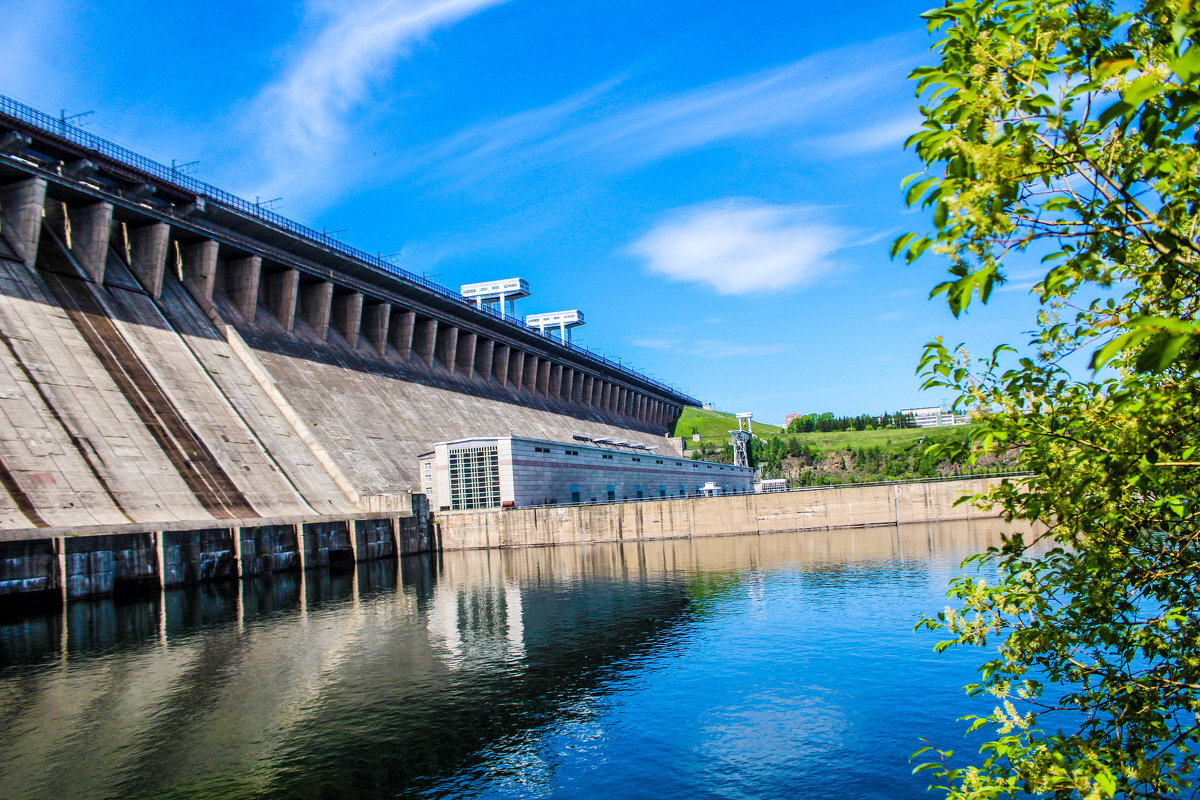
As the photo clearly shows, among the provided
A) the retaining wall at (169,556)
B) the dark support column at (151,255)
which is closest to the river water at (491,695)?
the retaining wall at (169,556)

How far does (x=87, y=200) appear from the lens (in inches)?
2314

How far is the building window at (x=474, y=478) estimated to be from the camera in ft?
248

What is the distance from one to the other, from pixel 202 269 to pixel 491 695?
6144cm

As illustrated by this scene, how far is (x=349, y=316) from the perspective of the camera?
87.4 m

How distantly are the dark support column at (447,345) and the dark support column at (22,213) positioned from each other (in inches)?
2064

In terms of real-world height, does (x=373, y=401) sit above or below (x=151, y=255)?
below

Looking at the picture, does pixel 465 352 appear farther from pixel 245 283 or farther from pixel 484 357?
pixel 245 283

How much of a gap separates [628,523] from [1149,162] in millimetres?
76417

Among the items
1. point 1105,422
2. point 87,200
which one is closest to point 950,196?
point 1105,422

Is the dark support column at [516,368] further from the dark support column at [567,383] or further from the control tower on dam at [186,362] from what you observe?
the control tower on dam at [186,362]

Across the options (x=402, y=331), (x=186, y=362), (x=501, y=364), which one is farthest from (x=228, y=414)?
(x=501, y=364)

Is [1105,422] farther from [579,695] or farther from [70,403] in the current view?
[70,403]

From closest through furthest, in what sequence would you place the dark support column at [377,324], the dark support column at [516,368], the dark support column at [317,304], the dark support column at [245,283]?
the dark support column at [245,283] → the dark support column at [317,304] → the dark support column at [377,324] → the dark support column at [516,368]

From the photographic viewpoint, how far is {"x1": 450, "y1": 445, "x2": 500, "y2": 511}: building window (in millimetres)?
75625
